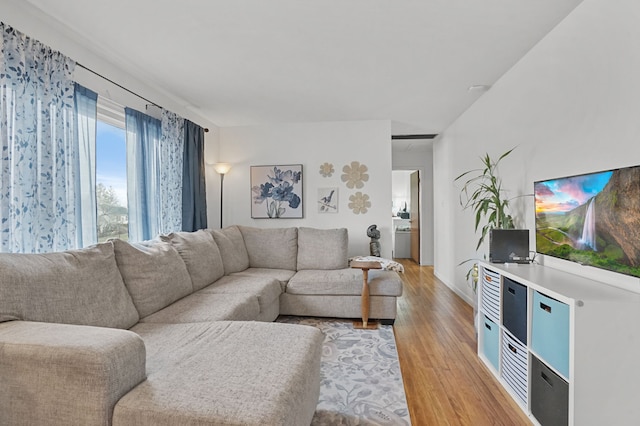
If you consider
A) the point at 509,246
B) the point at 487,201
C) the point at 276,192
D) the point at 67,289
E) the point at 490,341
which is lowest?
the point at 490,341

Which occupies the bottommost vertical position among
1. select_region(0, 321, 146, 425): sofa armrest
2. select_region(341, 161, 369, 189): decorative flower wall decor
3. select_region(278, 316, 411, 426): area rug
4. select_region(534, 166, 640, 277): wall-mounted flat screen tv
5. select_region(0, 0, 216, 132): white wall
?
select_region(278, 316, 411, 426): area rug

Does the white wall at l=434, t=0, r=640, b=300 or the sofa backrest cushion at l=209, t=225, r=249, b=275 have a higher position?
the white wall at l=434, t=0, r=640, b=300

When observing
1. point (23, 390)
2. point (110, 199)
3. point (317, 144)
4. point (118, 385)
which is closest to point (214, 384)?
point (118, 385)

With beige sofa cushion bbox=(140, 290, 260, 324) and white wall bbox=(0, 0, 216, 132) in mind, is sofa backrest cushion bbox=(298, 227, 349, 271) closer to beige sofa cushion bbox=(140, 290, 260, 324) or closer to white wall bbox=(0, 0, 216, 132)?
beige sofa cushion bbox=(140, 290, 260, 324)

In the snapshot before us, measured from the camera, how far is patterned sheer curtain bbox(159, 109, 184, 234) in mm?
3264

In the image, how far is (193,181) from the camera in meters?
3.78

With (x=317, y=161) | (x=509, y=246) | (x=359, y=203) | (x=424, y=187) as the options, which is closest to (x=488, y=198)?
(x=509, y=246)

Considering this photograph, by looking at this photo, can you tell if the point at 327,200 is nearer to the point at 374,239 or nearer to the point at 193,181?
the point at 374,239

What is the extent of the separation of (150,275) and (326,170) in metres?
2.84

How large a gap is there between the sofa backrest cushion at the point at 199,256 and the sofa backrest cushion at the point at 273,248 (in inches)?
27.5

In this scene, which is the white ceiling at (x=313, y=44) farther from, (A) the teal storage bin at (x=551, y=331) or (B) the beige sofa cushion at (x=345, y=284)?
(B) the beige sofa cushion at (x=345, y=284)

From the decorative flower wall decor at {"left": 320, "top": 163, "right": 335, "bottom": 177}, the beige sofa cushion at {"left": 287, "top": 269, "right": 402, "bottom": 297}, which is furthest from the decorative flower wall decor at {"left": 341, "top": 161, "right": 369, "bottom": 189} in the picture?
the beige sofa cushion at {"left": 287, "top": 269, "right": 402, "bottom": 297}

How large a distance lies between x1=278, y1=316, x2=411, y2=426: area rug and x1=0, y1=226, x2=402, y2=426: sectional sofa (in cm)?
29

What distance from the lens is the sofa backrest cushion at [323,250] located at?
3770 millimetres
